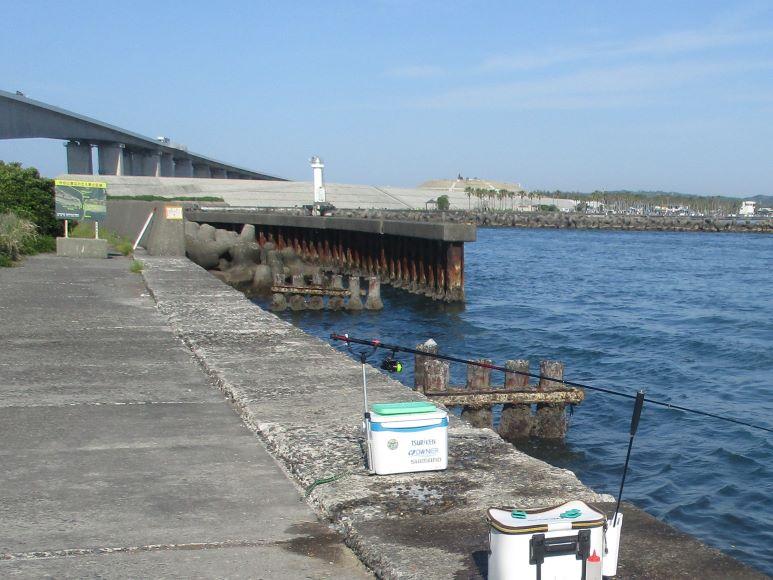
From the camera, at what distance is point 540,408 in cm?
1020

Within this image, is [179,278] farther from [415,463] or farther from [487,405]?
[415,463]

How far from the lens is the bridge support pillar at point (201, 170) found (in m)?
107

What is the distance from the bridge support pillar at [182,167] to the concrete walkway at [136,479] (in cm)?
9488

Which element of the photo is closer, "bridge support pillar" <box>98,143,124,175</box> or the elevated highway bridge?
the elevated highway bridge

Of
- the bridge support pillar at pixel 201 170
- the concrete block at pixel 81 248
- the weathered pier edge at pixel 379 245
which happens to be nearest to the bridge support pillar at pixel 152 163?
the bridge support pillar at pixel 201 170

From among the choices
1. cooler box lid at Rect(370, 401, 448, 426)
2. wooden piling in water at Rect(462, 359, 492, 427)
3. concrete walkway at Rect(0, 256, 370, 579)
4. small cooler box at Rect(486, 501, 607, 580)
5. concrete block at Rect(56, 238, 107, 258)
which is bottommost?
wooden piling in water at Rect(462, 359, 492, 427)

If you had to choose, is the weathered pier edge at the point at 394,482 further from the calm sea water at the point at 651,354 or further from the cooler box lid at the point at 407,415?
the calm sea water at the point at 651,354

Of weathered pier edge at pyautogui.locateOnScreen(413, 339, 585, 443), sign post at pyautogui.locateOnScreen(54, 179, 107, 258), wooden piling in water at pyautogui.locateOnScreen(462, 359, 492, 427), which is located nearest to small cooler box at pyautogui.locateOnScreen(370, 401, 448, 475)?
weathered pier edge at pyautogui.locateOnScreen(413, 339, 585, 443)

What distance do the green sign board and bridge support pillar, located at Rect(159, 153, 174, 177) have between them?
72890 millimetres

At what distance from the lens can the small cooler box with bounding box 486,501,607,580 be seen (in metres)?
3.37

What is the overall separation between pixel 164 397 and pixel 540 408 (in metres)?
4.68

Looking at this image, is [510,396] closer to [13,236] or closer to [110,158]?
[13,236]

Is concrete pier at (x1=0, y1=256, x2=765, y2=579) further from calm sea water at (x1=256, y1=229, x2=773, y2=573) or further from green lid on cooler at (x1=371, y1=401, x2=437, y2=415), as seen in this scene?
calm sea water at (x1=256, y1=229, x2=773, y2=573)

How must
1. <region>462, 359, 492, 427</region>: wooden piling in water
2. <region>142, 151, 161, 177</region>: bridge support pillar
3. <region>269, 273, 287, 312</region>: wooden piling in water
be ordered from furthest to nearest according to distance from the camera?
<region>142, 151, 161, 177</region>: bridge support pillar, <region>269, 273, 287, 312</region>: wooden piling in water, <region>462, 359, 492, 427</region>: wooden piling in water
